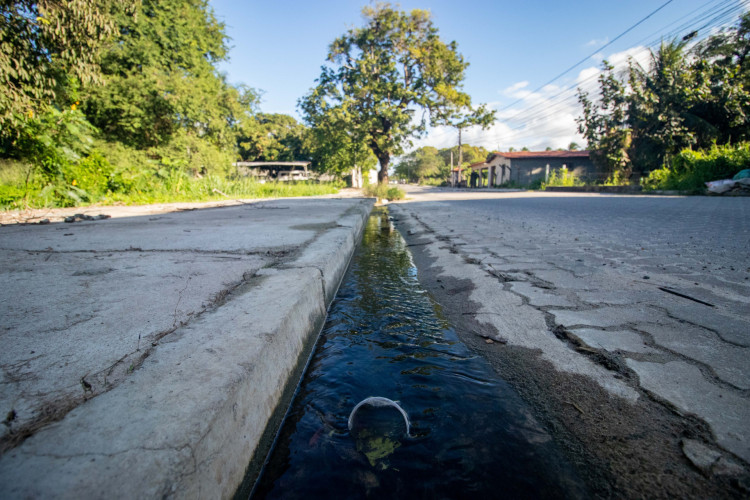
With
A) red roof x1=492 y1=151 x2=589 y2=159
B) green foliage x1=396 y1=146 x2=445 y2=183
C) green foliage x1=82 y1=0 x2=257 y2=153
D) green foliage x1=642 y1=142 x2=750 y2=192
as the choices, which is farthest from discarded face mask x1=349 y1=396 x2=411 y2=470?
green foliage x1=396 y1=146 x2=445 y2=183

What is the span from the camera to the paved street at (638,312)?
3.02 ft

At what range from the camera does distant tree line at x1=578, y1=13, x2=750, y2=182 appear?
15.6 m

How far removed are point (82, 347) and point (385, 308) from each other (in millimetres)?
1309

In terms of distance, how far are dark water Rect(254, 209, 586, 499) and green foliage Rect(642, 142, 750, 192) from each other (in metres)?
14.5

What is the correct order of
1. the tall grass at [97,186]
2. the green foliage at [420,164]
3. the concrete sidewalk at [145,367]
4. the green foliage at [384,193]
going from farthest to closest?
the green foliage at [420,164]
the green foliage at [384,193]
the tall grass at [97,186]
the concrete sidewalk at [145,367]

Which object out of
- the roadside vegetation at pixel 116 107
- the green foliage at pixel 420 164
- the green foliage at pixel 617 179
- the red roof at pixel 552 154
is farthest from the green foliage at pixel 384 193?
the green foliage at pixel 420 164

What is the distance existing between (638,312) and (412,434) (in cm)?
126

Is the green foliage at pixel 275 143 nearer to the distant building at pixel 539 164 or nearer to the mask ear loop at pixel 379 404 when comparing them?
the distant building at pixel 539 164

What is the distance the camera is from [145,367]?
0.78 meters

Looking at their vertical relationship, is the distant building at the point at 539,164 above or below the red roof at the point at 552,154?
below

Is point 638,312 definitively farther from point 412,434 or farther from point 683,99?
point 683,99

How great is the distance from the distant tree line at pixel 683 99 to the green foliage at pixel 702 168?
3893 mm

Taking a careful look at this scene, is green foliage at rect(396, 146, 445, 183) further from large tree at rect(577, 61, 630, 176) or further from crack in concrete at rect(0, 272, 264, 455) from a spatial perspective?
crack in concrete at rect(0, 272, 264, 455)

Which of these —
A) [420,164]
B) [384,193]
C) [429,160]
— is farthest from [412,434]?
[429,160]
